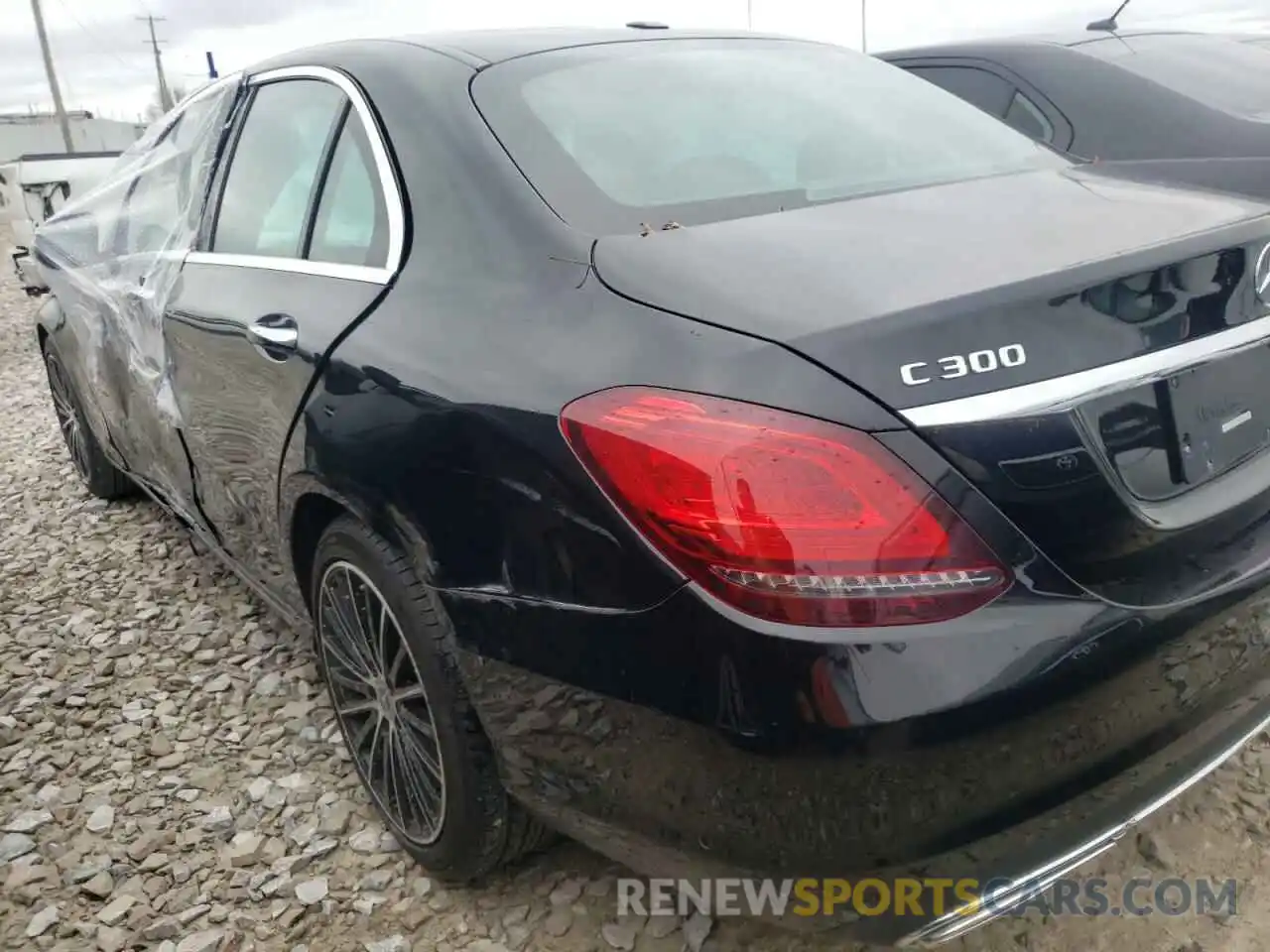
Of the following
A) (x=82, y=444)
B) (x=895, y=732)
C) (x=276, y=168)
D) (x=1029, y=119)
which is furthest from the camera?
(x=82, y=444)

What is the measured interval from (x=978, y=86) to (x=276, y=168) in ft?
9.23

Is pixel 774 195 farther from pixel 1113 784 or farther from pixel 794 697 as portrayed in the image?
pixel 1113 784

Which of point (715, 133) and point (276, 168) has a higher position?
point (715, 133)

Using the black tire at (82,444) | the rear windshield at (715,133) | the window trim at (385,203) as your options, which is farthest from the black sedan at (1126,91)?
the black tire at (82,444)

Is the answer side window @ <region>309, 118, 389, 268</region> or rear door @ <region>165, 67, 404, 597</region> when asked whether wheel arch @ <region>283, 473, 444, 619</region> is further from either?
side window @ <region>309, 118, 389, 268</region>

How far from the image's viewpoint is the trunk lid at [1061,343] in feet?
4.20

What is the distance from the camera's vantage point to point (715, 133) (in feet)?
6.71

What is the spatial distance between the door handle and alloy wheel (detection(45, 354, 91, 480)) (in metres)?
2.62

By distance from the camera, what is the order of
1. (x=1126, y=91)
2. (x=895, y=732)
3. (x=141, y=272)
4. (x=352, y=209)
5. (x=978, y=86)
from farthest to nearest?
(x=978, y=86)
(x=1126, y=91)
(x=141, y=272)
(x=352, y=209)
(x=895, y=732)

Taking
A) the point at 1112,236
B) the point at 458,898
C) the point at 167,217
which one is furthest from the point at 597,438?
the point at 167,217

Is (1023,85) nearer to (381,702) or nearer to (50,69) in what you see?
(381,702)

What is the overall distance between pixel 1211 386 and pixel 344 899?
1817 millimetres

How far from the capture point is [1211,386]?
1463 mm

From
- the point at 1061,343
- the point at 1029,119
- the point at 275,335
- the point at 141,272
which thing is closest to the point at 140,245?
the point at 141,272
